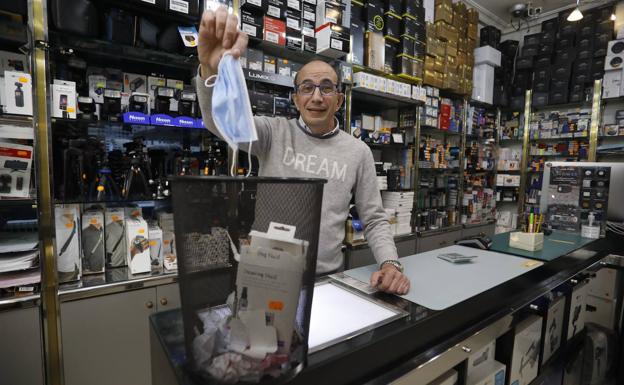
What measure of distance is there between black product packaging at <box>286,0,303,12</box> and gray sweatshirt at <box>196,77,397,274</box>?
1406 mm

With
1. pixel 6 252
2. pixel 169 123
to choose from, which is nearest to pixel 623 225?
pixel 169 123

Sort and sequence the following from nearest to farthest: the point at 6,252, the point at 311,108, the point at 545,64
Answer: the point at 311,108
the point at 6,252
the point at 545,64

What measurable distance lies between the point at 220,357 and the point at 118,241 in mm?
1677

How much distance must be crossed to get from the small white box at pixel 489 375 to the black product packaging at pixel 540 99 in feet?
14.4

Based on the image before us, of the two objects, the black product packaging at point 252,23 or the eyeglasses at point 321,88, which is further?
the black product packaging at point 252,23

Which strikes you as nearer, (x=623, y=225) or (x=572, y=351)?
(x=572, y=351)

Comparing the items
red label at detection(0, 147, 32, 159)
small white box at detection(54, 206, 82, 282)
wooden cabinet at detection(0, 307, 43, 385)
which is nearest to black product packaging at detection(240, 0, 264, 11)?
red label at detection(0, 147, 32, 159)

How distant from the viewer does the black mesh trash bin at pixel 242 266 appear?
1.48ft

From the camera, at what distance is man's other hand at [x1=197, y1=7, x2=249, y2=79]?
0.65 meters

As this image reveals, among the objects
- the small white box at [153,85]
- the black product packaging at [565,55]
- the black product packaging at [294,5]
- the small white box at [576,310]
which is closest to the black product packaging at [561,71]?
the black product packaging at [565,55]

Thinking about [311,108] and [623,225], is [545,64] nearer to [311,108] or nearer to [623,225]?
[623,225]

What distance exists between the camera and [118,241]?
1813 millimetres

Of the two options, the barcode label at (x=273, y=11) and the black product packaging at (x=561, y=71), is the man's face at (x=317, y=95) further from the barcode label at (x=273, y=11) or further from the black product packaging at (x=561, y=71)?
the black product packaging at (x=561, y=71)

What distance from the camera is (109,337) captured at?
1.64 m
